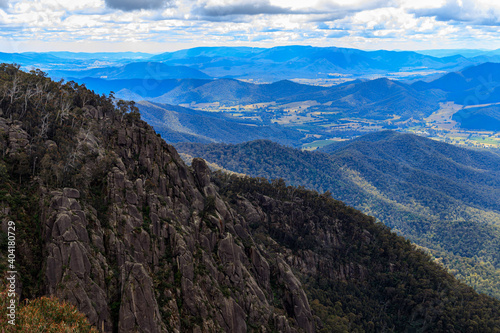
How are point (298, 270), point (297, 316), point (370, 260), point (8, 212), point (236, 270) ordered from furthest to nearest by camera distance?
1. point (370, 260)
2. point (298, 270)
3. point (297, 316)
4. point (236, 270)
5. point (8, 212)

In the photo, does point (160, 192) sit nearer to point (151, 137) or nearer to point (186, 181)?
point (186, 181)

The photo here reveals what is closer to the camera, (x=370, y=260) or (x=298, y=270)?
(x=298, y=270)

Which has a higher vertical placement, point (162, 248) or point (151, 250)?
point (151, 250)

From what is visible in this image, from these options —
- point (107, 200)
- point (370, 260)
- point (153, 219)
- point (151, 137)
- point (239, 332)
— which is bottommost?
point (370, 260)

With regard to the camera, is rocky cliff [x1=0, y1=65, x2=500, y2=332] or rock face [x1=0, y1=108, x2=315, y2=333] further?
rocky cliff [x1=0, y1=65, x2=500, y2=332]

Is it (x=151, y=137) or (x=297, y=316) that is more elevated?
(x=151, y=137)

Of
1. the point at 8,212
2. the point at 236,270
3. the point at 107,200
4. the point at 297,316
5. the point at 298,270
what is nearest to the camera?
the point at 8,212

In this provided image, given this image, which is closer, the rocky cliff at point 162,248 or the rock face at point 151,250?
the rock face at point 151,250

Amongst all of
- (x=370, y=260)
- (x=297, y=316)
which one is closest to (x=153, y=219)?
(x=297, y=316)
